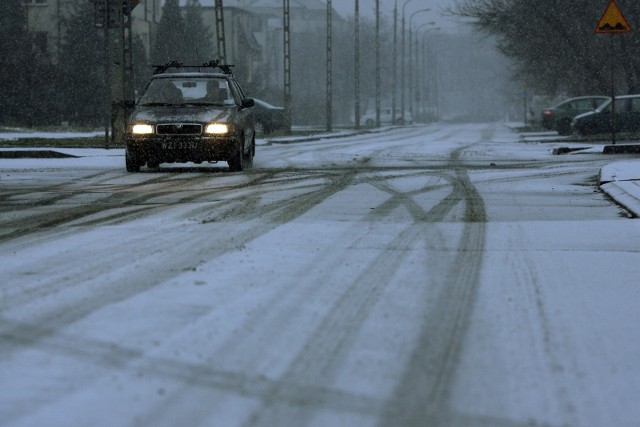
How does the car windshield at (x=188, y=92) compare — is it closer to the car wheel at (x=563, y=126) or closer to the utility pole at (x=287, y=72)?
the utility pole at (x=287, y=72)

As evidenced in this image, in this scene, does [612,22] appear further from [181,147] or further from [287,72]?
[287,72]

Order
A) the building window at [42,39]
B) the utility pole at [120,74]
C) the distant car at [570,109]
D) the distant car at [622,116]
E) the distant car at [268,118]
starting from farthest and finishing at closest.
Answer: the building window at [42,39], the distant car at [268,118], the distant car at [570,109], the distant car at [622,116], the utility pole at [120,74]

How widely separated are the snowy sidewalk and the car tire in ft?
18.2

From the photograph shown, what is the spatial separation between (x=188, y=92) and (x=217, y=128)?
4.96 ft

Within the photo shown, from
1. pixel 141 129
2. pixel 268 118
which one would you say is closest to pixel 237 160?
pixel 141 129

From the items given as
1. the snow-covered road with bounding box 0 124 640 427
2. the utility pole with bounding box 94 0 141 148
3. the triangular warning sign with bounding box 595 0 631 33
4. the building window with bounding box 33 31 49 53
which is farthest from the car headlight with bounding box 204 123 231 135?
the building window with bounding box 33 31 49 53

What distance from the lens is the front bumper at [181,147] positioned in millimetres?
17312

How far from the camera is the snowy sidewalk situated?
443 inches

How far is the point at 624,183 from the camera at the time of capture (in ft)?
43.0

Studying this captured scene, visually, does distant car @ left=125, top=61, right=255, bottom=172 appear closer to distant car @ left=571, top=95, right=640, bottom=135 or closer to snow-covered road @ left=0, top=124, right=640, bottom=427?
snow-covered road @ left=0, top=124, right=640, bottom=427

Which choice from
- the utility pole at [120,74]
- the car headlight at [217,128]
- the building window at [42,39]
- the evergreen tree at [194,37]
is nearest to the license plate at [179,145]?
the car headlight at [217,128]

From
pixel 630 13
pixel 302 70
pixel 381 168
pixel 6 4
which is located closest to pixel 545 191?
pixel 381 168

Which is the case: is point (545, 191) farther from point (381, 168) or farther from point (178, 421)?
point (178, 421)

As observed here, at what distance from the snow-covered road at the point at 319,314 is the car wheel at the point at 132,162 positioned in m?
5.92
